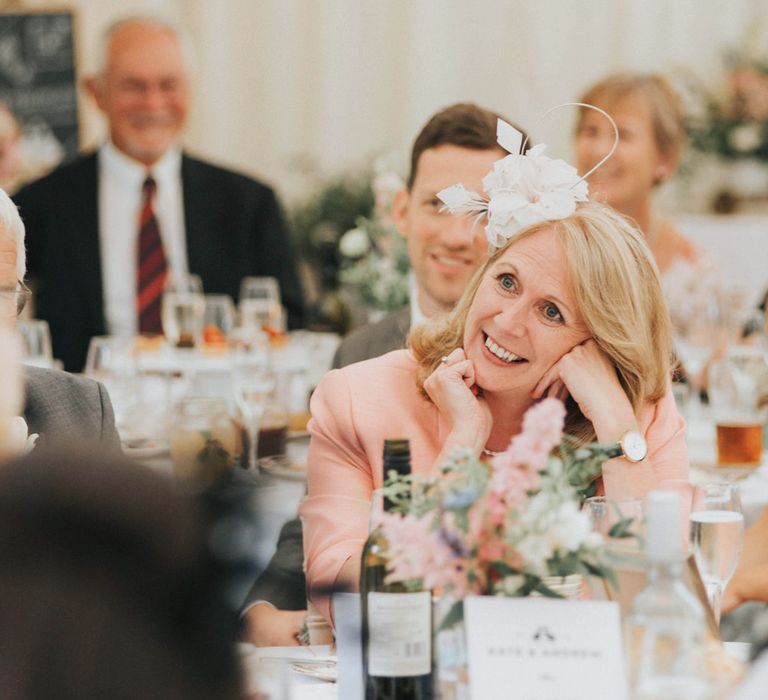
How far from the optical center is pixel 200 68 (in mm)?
7668

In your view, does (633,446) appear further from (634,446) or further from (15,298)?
(15,298)

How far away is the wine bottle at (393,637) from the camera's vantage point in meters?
1.32

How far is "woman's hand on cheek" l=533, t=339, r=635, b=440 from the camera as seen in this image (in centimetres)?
204

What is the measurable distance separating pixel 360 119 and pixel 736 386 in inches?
186

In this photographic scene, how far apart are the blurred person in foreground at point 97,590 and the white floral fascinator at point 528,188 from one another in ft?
4.40

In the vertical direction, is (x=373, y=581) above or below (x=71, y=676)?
below

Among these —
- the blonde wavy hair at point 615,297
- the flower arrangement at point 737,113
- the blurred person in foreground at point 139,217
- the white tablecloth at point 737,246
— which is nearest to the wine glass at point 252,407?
the blonde wavy hair at point 615,297

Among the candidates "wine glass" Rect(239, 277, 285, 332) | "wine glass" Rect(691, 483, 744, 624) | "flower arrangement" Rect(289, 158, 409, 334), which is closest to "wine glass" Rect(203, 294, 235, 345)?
"wine glass" Rect(239, 277, 285, 332)

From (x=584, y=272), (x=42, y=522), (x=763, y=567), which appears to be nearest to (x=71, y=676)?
(x=42, y=522)

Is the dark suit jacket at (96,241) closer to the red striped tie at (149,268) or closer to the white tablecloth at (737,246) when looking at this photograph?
the red striped tie at (149,268)

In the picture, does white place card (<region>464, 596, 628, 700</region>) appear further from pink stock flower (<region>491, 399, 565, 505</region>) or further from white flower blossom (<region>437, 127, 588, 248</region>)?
white flower blossom (<region>437, 127, 588, 248</region>)

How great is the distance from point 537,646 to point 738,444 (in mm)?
2064

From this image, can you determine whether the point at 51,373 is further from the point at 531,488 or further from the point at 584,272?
the point at 531,488

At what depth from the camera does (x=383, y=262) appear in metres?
4.39
